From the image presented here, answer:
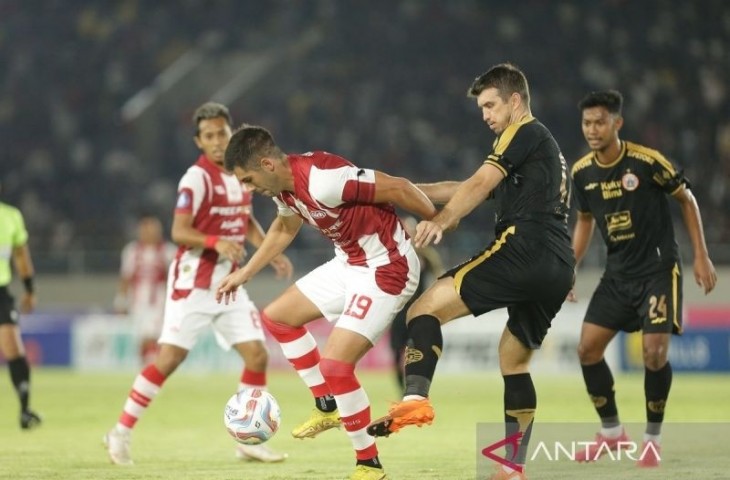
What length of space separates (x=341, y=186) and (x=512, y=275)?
0.99m

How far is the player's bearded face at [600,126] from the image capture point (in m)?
7.45

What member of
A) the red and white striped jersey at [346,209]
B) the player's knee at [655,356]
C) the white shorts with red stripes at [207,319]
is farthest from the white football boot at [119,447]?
the player's knee at [655,356]

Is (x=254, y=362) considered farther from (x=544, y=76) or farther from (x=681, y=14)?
(x=681, y=14)

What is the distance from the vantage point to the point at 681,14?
21750 millimetres

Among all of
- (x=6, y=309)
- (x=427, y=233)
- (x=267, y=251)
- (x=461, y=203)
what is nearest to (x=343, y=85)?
(x=6, y=309)

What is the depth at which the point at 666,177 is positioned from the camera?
743 cm

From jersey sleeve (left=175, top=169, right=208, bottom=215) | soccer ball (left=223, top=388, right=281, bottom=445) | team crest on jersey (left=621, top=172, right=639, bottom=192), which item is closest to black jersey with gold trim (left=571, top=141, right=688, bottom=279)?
team crest on jersey (left=621, top=172, right=639, bottom=192)

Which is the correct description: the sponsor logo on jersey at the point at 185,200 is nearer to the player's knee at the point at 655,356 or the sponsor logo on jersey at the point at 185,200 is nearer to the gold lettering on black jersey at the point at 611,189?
the gold lettering on black jersey at the point at 611,189

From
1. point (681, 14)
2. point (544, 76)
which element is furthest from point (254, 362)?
point (681, 14)

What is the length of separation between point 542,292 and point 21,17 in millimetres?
22520

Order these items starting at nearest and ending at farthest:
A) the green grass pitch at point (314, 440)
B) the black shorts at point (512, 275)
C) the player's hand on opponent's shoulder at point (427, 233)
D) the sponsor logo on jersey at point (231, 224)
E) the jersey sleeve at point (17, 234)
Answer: the player's hand on opponent's shoulder at point (427, 233), the black shorts at point (512, 275), the green grass pitch at point (314, 440), the sponsor logo on jersey at point (231, 224), the jersey sleeve at point (17, 234)

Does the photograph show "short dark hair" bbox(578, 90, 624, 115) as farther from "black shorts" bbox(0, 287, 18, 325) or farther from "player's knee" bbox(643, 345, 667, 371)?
"black shorts" bbox(0, 287, 18, 325)

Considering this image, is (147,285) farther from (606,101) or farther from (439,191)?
(439,191)

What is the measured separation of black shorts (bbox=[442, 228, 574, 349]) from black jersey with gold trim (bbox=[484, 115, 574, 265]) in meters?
0.07
